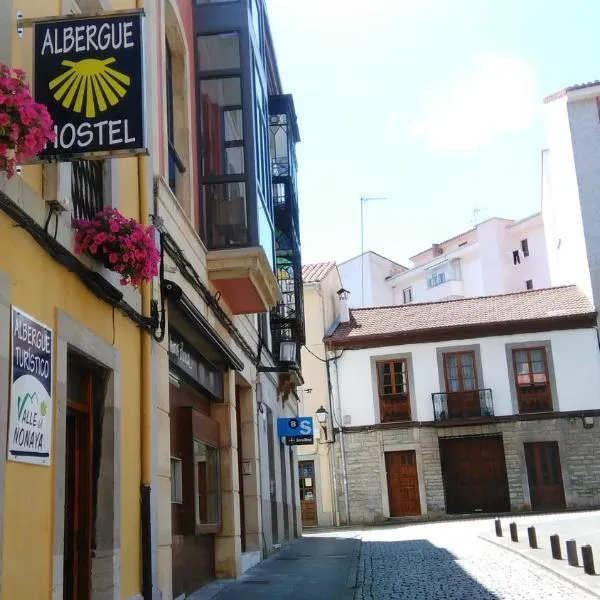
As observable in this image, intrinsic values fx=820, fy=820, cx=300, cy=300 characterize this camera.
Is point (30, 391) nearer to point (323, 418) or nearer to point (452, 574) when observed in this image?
point (452, 574)

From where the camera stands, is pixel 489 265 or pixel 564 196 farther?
pixel 489 265

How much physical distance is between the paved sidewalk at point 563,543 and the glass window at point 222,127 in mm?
6362

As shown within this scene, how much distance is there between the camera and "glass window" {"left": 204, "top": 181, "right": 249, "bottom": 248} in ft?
34.6

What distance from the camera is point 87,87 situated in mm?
5285

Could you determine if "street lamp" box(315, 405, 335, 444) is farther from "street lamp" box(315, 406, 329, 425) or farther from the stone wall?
the stone wall

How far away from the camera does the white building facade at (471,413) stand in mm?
26756

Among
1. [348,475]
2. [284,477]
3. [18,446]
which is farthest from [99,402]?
[348,475]

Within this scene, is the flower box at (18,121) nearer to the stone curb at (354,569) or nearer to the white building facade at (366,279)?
the stone curb at (354,569)

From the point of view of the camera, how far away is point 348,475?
90.6ft

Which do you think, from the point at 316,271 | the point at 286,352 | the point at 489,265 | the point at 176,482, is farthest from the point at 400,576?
the point at 489,265

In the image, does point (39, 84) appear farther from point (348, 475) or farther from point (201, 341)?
point (348, 475)

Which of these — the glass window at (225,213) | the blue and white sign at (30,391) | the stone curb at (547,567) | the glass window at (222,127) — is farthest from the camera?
the glass window at (222,127)

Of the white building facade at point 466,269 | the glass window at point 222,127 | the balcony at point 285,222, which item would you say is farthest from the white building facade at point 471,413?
the glass window at point 222,127

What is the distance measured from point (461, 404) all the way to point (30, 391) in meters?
24.1
